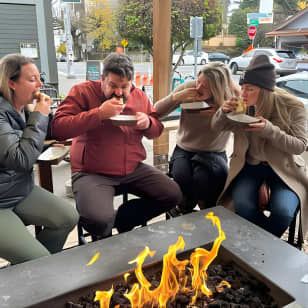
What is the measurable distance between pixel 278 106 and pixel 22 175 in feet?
4.89

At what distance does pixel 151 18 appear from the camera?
122 inches

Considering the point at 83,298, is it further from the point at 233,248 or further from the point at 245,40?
the point at 245,40

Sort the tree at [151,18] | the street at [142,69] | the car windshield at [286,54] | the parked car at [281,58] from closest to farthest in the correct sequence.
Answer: the parked car at [281,58], the car windshield at [286,54], the tree at [151,18], the street at [142,69]

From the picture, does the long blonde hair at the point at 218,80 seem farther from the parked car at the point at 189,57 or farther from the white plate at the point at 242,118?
the parked car at the point at 189,57

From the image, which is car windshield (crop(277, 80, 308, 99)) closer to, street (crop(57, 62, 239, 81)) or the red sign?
the red sign

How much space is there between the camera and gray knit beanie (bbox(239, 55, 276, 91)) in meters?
1.88

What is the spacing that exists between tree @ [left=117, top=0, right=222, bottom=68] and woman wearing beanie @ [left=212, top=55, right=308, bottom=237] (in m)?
1.43

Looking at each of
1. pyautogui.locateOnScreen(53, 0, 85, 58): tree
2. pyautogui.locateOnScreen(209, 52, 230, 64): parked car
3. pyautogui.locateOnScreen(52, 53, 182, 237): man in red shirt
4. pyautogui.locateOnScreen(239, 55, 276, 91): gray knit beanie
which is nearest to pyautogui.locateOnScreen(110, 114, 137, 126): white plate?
pyautogui.locateOnScreen(52, 53, 182, 237): man in red shirt

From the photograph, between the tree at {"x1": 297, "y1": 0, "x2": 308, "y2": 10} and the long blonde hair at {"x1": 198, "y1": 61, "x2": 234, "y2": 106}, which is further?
the tree at {"x1": 297, "y1": 0, "x2": 308, "y2": 10}

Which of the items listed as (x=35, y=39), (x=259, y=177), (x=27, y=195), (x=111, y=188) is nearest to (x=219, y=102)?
(x=259, y=177)

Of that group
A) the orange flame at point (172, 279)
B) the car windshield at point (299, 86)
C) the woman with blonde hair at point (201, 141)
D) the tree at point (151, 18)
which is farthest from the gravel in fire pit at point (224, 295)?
the tree at point (151, 18)

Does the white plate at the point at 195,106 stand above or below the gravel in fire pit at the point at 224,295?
above

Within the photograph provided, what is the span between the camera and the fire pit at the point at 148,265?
1.08 m

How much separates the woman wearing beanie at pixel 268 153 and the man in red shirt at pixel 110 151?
409mm
